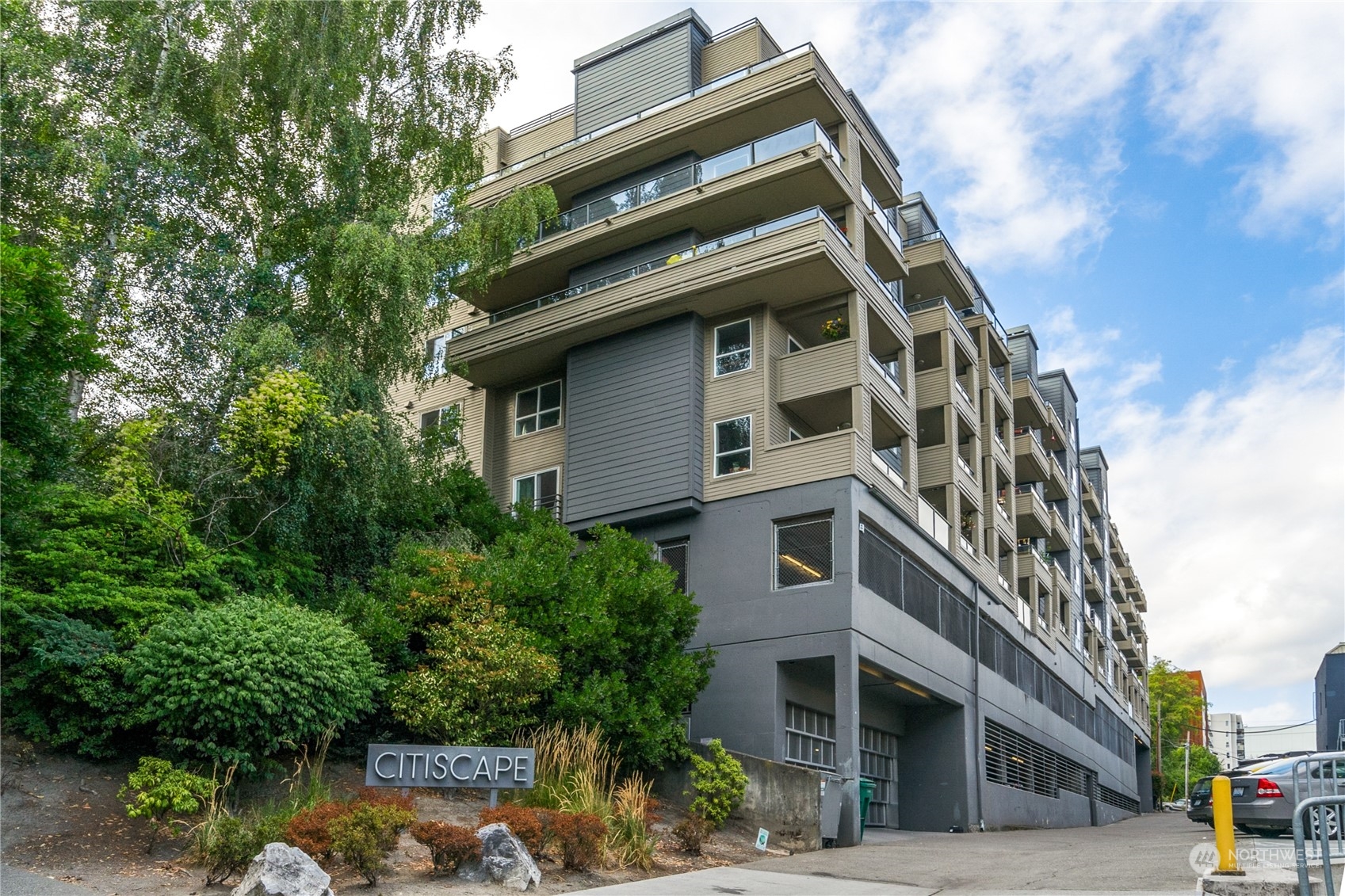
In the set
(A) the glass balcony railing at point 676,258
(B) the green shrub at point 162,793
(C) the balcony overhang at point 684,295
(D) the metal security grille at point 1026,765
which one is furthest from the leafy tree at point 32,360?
(D) the metal security grille at point 1026,765

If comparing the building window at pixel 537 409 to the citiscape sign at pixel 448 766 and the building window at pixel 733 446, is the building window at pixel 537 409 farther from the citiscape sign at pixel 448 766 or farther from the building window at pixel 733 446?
the citiscape sign at pixel 448 766

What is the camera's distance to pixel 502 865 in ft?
42.0

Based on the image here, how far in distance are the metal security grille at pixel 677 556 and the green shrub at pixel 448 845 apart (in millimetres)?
14480

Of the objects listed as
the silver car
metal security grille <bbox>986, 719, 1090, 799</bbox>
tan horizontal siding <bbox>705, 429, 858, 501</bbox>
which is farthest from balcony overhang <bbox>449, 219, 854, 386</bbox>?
metal security grille <bbox>986, 719, 1090, 799</bbox>

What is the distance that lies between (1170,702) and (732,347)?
8035 centimetres

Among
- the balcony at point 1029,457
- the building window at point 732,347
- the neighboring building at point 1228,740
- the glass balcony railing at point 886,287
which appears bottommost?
the neighboring building at point 1228,740

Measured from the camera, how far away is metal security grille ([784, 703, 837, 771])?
85.7 ft

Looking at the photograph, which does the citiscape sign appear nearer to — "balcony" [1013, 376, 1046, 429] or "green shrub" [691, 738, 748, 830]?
"green shrub" [691, 738, 748, 830]

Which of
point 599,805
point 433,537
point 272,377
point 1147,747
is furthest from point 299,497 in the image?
point 1147,747

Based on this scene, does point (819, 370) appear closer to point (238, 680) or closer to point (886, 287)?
point (886, 287)

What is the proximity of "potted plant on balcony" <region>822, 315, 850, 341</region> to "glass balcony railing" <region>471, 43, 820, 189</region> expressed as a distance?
6.47 m

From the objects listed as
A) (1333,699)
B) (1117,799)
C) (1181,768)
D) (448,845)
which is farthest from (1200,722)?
(448,845)

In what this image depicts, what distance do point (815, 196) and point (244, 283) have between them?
1364 centimetres

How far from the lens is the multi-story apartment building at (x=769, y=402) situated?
25750mm
